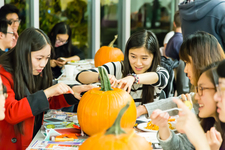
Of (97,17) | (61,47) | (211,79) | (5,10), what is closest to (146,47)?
(211,79)

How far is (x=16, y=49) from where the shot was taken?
4.79 ft

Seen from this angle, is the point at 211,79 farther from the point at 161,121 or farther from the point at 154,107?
the point at 154,107

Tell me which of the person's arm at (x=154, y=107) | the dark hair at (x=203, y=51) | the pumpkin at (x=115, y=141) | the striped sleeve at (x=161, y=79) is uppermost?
the dark hair at (x=203, y=51)

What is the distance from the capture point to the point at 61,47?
372 cm

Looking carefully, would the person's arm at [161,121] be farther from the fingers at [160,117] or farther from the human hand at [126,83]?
the human hand at [126,83]

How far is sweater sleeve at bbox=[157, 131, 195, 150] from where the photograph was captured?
1.02 meters

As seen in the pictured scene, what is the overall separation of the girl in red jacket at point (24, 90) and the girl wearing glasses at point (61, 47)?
1808 millimetres

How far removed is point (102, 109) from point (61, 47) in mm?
2724

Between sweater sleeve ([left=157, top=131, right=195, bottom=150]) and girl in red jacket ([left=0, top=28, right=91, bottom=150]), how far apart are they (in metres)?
0.58

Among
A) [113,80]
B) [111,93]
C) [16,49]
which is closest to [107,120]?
[111,93]

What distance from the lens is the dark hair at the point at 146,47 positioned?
1.71 metres

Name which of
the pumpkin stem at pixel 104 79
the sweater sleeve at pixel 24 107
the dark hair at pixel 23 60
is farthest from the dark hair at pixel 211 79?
the dark hair at pixel 23 60

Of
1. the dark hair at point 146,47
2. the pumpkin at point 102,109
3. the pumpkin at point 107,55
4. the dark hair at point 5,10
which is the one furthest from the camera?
the dark hair at point 5,10

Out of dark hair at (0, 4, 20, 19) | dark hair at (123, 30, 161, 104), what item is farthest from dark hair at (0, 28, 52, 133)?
dark hair at (0, 4, 20, 19)
